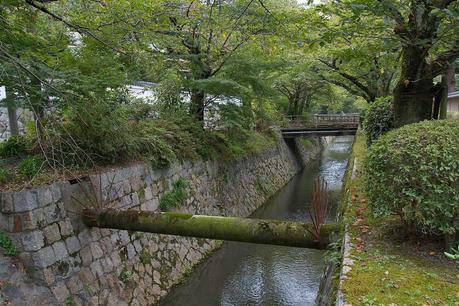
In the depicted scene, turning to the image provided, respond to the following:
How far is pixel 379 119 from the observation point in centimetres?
1008

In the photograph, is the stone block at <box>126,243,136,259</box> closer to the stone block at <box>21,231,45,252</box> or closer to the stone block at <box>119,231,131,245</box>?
the stone block at <box>119,231,131,245</box>

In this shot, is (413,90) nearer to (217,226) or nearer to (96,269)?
(217,226)

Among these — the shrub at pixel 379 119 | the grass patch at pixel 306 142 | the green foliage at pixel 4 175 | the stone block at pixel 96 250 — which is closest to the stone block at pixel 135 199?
the stone block at pixel 96 250

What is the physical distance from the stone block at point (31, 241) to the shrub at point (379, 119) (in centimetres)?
840

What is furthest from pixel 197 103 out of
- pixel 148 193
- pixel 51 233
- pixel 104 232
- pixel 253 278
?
pixel 51 233

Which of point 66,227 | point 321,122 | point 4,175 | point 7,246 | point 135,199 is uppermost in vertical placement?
point 321,122

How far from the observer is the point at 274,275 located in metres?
8.14

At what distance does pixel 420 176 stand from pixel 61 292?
511 centimetres

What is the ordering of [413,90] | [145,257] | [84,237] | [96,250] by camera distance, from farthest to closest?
[145,257] < [413,90] < [96,250] < [84,237]

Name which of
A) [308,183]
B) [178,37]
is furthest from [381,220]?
[308,183]

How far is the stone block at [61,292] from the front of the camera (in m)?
5.18

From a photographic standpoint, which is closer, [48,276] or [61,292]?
[48,276]

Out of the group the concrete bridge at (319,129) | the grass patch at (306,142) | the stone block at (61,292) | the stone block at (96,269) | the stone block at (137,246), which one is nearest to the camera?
the stone block at (61,292)

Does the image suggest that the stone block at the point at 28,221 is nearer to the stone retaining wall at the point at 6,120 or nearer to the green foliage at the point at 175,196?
the green foliage at the point at 175,196
